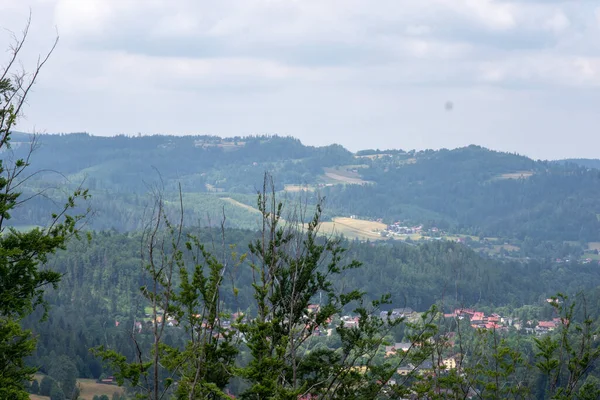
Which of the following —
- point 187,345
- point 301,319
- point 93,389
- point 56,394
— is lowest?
point 93,389

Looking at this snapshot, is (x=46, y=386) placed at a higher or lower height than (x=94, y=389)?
higher

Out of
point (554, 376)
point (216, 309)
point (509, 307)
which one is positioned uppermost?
point (216, 309)

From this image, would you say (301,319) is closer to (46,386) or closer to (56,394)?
(56,394)

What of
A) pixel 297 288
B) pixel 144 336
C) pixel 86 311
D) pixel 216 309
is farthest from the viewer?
pixel 86 311

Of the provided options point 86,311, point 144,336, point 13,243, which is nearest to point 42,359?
point 144,336

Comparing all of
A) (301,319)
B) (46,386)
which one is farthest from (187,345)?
(46,386)

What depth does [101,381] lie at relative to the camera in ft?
242

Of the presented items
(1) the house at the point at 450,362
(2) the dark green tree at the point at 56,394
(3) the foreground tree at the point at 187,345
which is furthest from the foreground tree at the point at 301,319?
(2) the dark green tree at the point at 56,394

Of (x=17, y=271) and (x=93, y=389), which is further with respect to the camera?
(x=93, y=389)

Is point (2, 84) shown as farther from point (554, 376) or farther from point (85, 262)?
point (85, 262)

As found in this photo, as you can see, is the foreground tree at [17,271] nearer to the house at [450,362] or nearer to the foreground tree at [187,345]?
the foreground tree at [187,345]

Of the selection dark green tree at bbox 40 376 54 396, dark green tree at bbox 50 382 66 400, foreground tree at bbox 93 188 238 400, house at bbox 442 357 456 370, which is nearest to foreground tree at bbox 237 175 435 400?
foreground tree at bbox 93 188 238 400

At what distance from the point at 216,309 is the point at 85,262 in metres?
129

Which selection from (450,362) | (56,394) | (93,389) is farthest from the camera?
(93,389)
